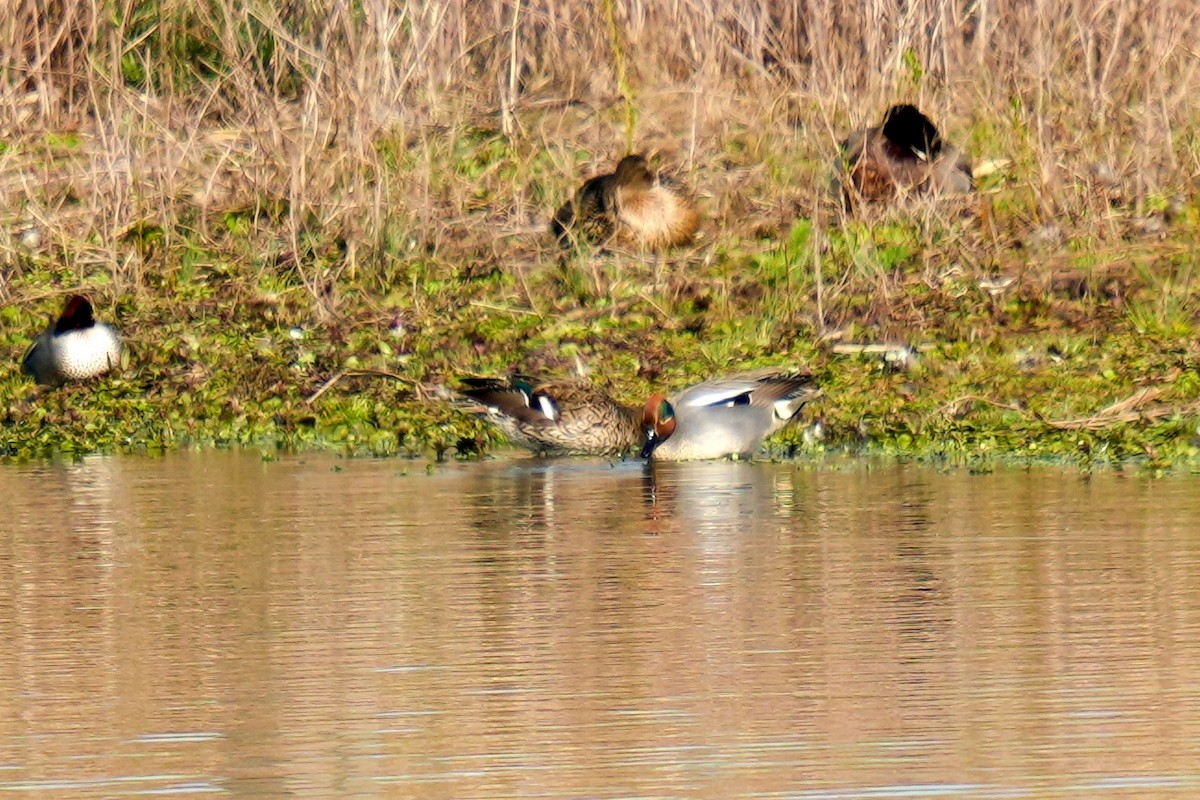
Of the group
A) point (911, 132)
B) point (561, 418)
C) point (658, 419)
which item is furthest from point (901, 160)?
point (561, 418)

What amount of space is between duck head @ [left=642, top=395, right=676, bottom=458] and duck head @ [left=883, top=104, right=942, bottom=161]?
3853 mm

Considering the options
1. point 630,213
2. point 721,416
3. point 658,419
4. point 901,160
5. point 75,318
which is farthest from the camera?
point 901,160

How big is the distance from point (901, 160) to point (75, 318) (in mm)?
4514

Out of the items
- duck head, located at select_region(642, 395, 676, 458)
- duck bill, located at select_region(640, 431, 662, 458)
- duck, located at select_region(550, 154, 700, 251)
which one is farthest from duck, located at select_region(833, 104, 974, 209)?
duck bill, located at select_region(640, 431, 662, 458)

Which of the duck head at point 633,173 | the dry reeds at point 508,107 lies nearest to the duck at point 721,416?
the dry reeds at point 508,107

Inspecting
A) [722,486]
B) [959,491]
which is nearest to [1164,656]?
[959,491]

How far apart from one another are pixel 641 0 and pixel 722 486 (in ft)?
21.8

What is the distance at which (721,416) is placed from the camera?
10.4m

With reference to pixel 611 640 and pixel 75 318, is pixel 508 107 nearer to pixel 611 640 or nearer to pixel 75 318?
pixel 75 318

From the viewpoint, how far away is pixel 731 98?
1508 centimetres

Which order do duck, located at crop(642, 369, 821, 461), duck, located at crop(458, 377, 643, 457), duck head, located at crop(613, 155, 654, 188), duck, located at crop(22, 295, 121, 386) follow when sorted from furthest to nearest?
duck head, located at crop(613, 155, 654, 188) < duck, located at crop(22, 295, 121, 386) < duck, located at crop(458, 377, 643, 457) < duck, located at crop(642, 369, 821, 461)

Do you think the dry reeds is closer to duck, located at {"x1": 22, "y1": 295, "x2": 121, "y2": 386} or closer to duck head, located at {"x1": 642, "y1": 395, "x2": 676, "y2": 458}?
duck, located at {"x1": 22, "y1": 295, "x2": 121, "y2": 386}

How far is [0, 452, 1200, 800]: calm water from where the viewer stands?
16.0 ft

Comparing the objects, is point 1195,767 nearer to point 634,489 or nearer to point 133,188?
point 634,489
